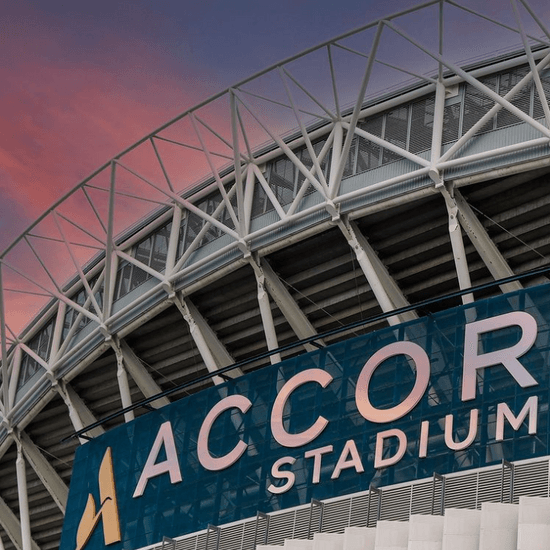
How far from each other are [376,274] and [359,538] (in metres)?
10.2

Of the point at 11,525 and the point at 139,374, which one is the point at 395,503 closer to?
the point at 139,374

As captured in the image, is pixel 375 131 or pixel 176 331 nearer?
pixel 375 131

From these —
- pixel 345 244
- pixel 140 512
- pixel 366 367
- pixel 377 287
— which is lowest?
pixel 140 512

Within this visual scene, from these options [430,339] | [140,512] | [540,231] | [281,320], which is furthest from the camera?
[281,320]

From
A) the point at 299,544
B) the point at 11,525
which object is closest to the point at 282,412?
the point at 299,544

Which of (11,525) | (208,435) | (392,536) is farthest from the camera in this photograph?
(11,525)

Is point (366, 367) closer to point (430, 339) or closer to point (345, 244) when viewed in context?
point (430, 339)

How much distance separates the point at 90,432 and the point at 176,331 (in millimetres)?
5646

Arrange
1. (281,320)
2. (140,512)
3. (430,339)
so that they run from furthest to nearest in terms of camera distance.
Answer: (281,320) → (140,512) → (430,339)

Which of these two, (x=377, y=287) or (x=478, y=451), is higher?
(x=377, y=287)

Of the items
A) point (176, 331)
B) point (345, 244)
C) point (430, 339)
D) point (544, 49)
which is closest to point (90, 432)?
point (176, 331)

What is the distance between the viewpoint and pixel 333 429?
29.9 metres

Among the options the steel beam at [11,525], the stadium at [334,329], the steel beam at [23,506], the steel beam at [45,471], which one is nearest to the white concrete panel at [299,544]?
the stadium at [334,329]

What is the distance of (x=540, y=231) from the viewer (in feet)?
102
